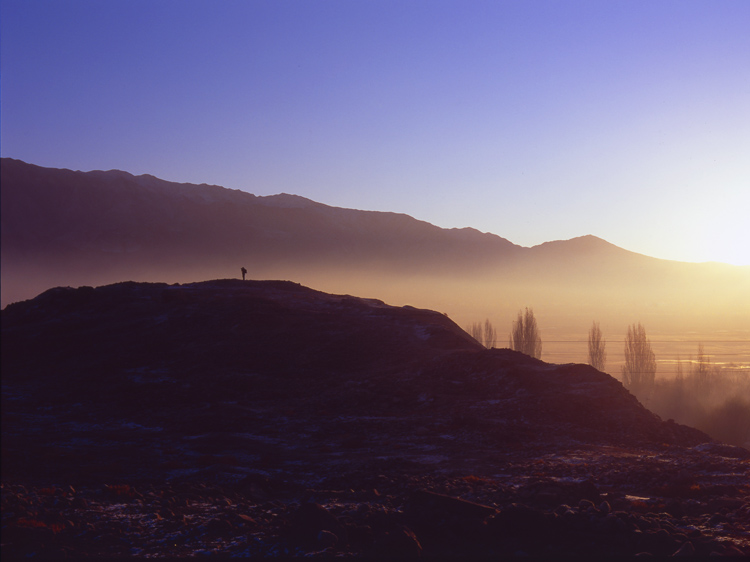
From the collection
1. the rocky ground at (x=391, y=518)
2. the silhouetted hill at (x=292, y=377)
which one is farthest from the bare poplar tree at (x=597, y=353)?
the rocky ground at (x=391, y=518)

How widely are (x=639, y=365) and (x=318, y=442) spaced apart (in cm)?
8692

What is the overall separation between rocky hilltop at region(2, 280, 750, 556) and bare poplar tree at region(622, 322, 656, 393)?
58.7m

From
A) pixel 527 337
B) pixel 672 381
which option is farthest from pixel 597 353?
pixel 672 381

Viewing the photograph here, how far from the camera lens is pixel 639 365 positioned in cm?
10244

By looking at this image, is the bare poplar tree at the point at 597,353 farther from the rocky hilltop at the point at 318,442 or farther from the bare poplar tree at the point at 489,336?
the rocky hilltop at the point at 318,442

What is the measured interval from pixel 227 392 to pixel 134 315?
65.8 ft

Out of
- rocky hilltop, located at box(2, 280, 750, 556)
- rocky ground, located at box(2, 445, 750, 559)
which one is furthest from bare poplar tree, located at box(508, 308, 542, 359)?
rocky ground, located at box(2, 445, 750, 559)

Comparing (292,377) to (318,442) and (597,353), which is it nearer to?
(318,442)

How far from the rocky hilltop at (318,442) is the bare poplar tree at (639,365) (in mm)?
58740

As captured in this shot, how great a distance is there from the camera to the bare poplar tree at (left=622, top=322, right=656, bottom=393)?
331 ft

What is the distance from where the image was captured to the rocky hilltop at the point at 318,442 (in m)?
15.1

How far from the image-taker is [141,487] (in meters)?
20.9

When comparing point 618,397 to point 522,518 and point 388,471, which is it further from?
point 522,518

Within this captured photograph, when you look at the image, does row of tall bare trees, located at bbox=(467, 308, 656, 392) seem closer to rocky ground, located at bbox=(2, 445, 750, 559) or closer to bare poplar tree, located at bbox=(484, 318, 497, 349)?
bare poplar tree, located at bbox=(484, 318, 497, 349)
